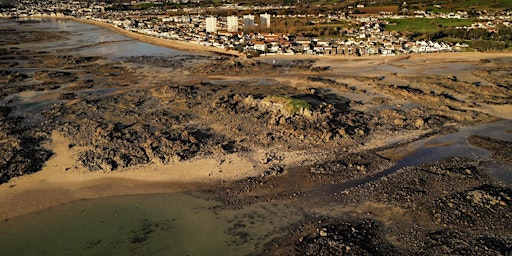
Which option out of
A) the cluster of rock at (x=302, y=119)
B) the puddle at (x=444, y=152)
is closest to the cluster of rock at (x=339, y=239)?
the puddle at (x=444, y=152)

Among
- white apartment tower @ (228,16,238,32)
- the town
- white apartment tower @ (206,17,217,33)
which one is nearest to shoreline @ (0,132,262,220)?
the town

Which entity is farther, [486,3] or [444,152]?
[486,3]

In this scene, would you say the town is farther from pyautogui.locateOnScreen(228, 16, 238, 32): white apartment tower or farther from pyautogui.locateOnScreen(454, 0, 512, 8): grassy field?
pyautogui.locateOnScreen(454, 0, 512, 8): grassy field

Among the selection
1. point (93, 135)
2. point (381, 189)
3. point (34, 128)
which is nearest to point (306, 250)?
point (381, 189)

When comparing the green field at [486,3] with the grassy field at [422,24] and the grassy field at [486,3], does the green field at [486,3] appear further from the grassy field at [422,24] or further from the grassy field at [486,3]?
the grassy field at [422,24]

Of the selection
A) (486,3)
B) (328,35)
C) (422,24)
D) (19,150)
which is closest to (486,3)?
(486,3)

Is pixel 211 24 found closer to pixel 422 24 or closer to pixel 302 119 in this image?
pixel 422 24
